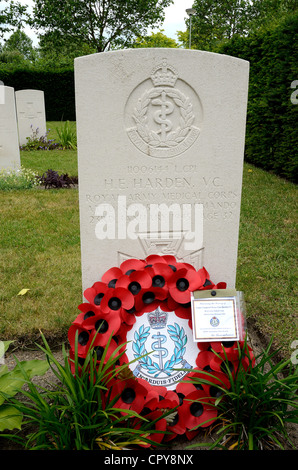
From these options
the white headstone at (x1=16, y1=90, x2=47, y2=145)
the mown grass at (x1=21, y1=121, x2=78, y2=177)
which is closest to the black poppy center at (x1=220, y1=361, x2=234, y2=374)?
the mown grass at (x1=21, y1=121, x2=78, y2=177)

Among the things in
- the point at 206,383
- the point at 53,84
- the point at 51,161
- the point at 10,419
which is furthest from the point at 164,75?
the point at 53,84

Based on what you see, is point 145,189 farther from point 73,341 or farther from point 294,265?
point 294,265

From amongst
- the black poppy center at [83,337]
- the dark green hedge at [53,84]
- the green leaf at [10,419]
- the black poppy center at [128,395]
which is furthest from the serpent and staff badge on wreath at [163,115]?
the dark green hedge at [53,84]

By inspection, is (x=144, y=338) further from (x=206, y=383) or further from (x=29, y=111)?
(x=29, y=111)

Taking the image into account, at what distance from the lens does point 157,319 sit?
2.30 m

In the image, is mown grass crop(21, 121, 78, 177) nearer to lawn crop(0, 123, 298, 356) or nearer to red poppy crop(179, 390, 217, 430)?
lawn crop(0, 123, 298, 356)

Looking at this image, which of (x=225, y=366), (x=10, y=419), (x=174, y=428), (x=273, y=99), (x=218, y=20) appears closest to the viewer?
(x=10, y=419)

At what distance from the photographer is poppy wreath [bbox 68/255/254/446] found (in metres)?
1.99

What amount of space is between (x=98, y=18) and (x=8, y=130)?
1864 cm

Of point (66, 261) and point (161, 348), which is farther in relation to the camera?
point (66, 261)

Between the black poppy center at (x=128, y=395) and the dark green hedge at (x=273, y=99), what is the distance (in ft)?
19.2

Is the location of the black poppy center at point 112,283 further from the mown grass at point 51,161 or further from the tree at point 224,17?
the tree at point 224,17

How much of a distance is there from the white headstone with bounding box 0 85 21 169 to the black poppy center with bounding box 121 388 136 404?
20.6 ft

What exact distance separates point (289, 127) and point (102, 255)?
562 cm
